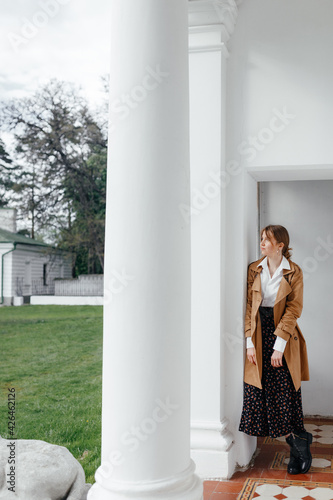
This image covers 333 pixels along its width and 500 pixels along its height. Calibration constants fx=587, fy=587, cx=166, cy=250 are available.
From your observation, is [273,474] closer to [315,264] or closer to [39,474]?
[39,474]

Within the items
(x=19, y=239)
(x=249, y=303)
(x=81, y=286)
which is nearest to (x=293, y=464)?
(x=249, y=303)

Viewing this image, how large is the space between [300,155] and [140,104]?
1.99 metres

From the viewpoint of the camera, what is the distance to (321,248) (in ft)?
20.5

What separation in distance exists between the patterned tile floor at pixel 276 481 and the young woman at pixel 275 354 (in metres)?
0.14

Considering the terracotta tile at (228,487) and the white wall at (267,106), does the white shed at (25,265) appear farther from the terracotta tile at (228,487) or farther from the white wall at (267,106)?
the terracotta tile at (228,487)

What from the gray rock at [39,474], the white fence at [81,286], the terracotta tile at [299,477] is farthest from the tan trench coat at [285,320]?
the white fence at [81,286]

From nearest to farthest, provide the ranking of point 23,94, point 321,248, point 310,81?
point 310,81 < point 321,248 < point 23,94

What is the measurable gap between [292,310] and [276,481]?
1257mm

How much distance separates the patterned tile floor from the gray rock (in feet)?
2.96

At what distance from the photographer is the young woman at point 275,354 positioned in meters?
4.48

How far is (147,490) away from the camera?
2814mm

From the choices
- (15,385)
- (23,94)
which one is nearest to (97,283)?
(15,385)

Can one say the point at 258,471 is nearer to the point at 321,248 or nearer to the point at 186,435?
the point at 186,435

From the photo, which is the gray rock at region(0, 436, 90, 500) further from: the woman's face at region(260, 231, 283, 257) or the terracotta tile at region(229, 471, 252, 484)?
the woman's face at region(260, 231, 283, 257)
